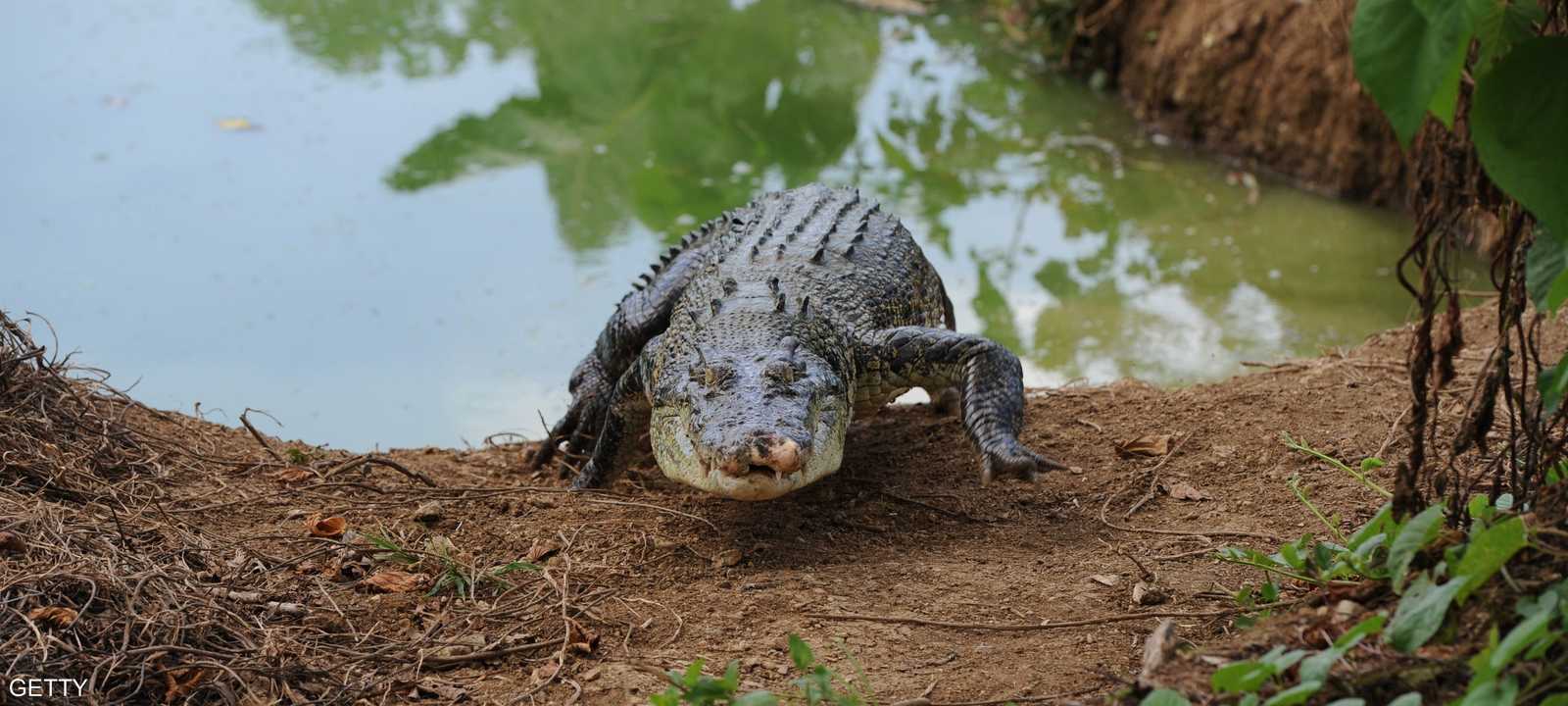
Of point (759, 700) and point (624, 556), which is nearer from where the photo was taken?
point (759, 700)

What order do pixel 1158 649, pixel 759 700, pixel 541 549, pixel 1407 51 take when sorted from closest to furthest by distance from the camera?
pixel 1407 51, pixel 759 700, pixel 1158 649, pixel 541 549

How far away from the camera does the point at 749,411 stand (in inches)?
146

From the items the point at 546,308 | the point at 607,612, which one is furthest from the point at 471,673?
the point at 546,308

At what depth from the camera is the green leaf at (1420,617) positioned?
7.83 ft

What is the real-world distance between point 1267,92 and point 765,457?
655 centimetres

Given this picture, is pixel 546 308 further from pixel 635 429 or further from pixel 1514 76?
pixel 1514 76

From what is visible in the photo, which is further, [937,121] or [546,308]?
[937,121]

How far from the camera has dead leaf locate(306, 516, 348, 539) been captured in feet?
12.6

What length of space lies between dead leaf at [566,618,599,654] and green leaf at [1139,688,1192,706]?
4.62ft

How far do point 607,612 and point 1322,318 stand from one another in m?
4.76

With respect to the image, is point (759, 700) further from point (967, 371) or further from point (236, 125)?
point (236, 125)

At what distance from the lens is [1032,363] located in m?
6.40

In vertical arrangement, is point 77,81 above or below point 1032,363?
above

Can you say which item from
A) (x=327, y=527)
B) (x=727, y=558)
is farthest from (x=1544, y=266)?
(x=327, y=527)
